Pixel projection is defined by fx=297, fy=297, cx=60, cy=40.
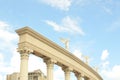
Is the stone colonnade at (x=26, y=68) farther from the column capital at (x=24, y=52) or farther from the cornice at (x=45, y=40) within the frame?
the cornice at (x=45, y=40)

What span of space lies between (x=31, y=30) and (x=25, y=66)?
223 inches

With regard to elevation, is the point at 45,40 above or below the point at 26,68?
above

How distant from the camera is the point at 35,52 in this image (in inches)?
1884

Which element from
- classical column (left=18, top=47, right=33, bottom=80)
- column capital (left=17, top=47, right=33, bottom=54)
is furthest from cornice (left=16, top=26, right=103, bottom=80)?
classical column (left=18, top=47, right=33, bottom=80)

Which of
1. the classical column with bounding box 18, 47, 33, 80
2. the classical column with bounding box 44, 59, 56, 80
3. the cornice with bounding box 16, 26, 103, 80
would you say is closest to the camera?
the classical column with bounding box 18, 47, 33, 80

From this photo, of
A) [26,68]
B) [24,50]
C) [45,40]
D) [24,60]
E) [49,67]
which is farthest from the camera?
[49,67]

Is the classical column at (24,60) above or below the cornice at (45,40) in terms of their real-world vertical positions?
below

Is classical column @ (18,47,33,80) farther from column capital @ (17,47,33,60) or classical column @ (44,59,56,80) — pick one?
classical column @ (44,59,56,80)

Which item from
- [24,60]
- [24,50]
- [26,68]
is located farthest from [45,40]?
[26,68]

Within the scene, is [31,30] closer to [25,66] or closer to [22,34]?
[22,34]

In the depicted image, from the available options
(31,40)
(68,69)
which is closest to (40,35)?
(31,40)

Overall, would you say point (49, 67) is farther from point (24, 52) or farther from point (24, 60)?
point (24, 52)

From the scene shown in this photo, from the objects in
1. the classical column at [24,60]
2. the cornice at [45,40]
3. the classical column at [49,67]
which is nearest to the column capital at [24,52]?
the classical column at [24,60]

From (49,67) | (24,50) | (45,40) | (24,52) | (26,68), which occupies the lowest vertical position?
(26,68)
